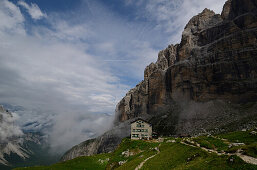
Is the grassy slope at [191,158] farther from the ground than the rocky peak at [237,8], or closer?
closer

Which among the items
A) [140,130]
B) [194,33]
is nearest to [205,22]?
→ [194,33]

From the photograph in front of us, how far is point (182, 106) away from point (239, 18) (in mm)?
92415

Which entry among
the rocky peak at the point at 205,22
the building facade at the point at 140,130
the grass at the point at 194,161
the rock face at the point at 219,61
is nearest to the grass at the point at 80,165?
the building facade at the point at 140,130

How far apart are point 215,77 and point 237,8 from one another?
70.0 metres

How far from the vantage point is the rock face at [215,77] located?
122562 mm

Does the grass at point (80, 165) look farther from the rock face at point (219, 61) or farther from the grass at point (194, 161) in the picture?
the rock face at point (219, 61)

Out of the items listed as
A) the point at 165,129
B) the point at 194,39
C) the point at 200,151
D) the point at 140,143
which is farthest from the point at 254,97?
the point at 200,151

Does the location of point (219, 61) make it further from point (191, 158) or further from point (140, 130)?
point (191, 158)

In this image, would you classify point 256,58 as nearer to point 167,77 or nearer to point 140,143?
point 167,77

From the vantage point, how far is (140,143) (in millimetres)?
58781

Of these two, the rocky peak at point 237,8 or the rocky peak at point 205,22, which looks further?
the rocky peak at point 205,22

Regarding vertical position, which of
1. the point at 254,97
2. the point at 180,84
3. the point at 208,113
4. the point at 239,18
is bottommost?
the point at 208,113

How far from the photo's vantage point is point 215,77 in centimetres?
14900

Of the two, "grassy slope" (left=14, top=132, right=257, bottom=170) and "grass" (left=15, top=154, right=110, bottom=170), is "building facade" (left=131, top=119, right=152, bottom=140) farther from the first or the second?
"grassy slope" (left=14, top=132, right=257, bottom=170)
